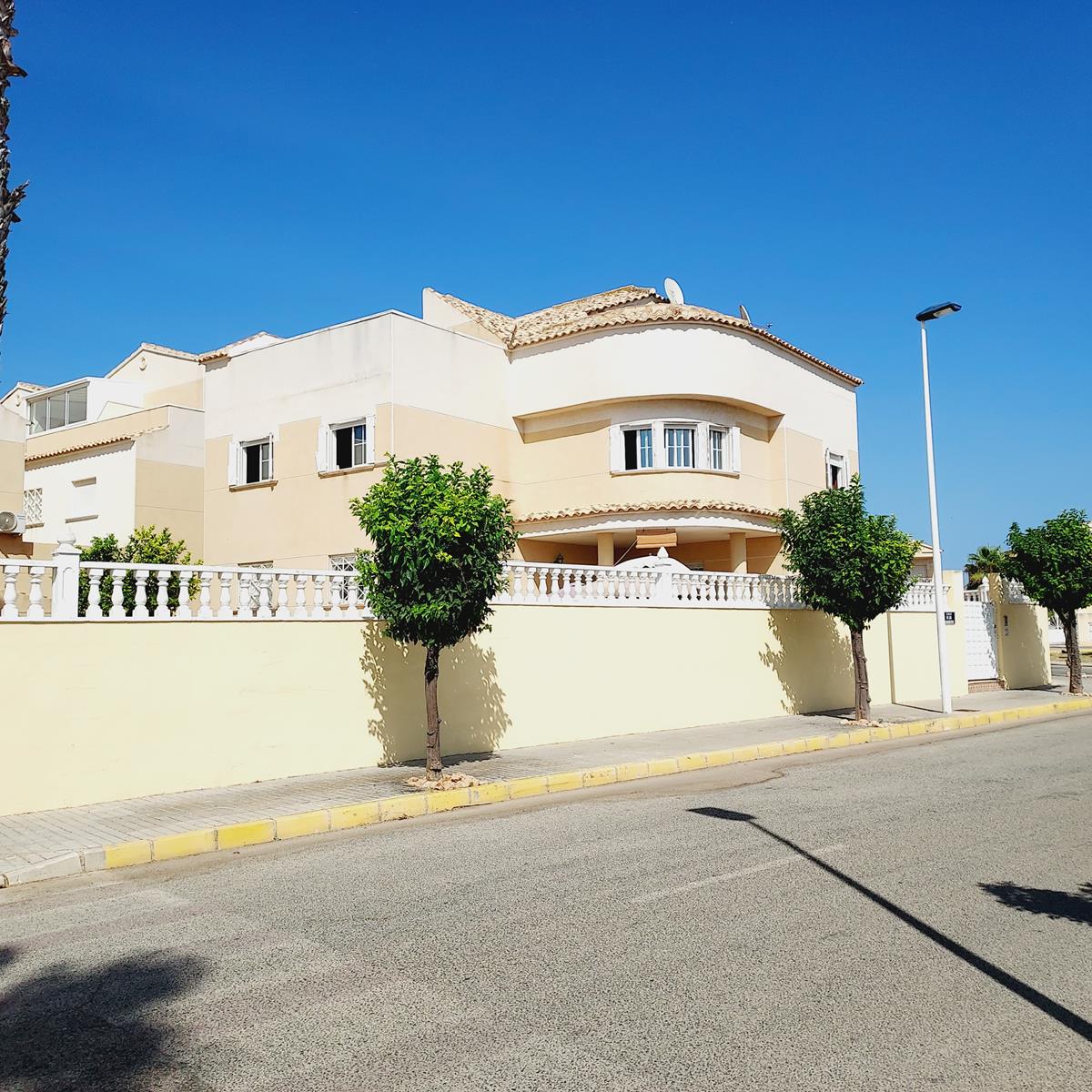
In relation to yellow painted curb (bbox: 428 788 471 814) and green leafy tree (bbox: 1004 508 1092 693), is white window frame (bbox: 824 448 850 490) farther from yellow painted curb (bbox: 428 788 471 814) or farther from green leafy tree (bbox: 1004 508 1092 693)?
yellow painted curb (bbox: 428 788 471 814)

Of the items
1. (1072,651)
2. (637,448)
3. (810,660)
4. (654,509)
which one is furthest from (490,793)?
(1072,651)

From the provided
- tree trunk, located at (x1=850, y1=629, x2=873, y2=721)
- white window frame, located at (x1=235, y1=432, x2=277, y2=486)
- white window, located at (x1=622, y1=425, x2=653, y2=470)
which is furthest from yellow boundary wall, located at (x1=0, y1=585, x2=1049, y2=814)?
white window frame, located at (x1=235, y1=432, x2=277, y2=486)

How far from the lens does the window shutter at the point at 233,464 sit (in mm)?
23484

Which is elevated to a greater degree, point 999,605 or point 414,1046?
point 999,605

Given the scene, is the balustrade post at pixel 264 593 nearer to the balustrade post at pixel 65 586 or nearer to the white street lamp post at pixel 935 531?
the balustrade post at pixel 65 586

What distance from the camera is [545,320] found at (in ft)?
91.5

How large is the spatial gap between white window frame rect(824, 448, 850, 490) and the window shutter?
14.9 meters

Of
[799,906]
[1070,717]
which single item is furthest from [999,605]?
[799,906]

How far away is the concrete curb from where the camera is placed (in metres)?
7.70

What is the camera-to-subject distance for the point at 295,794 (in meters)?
10.2


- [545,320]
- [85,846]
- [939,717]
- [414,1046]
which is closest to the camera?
[414,1046]

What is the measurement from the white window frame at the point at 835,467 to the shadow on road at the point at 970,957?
1965 centimetres

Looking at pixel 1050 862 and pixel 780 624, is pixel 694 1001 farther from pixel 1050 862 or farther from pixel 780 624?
pixel 780 624

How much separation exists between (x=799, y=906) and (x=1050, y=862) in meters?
2.31
